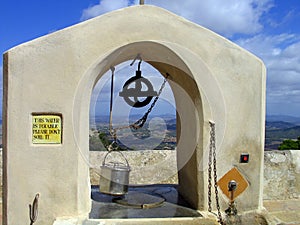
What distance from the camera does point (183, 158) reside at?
19.0 feet

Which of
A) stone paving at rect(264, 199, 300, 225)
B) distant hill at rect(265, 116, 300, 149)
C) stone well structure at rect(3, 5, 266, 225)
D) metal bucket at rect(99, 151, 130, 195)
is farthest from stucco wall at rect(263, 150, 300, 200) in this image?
metal bucket at rect(99, 151, 130, 195)

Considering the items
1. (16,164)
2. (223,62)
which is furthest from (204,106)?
(16,164)

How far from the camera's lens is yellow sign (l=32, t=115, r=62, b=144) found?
4.31m

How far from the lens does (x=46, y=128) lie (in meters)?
4.32

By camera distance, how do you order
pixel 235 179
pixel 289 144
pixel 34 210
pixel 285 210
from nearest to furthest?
pixel 34 210 → pixel 235 179 → pixel 285 210 → pixel 289 144

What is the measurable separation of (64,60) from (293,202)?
17.5ft

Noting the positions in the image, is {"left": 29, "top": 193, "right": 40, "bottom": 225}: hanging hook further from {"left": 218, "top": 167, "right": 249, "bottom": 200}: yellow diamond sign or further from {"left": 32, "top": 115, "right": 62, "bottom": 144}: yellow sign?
{"left": 218, "top": 167, "right": 249, "bottom": 200}: yellow diamond sign

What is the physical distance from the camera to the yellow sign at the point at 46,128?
431 cm

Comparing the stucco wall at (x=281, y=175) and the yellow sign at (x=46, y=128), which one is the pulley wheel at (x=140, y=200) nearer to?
the yellow sign at (x=46, y=128)

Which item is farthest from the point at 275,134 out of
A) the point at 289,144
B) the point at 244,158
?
the point at 244,158

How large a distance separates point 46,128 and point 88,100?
26.2 inches

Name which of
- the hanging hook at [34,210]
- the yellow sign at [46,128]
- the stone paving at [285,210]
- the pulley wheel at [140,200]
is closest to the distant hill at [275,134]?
the stone paving at [285,210]

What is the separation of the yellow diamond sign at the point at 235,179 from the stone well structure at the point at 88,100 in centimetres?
7

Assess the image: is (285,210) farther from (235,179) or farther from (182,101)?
(182,101)
